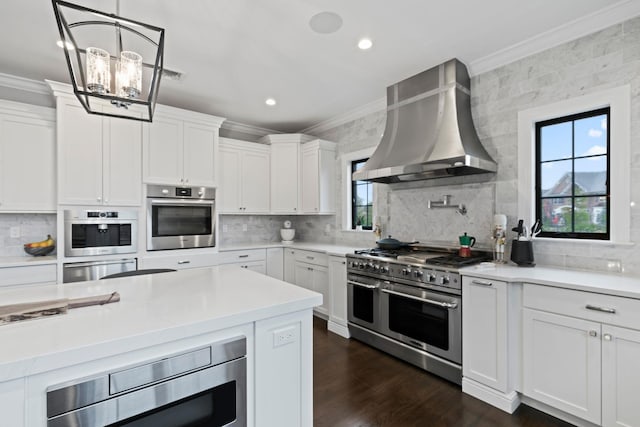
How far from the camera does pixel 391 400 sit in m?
2.25

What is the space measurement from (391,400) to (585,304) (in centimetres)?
143

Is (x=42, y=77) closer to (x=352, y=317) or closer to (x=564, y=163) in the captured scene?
(x=352, y=317)

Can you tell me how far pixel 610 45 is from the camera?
7.20 feet

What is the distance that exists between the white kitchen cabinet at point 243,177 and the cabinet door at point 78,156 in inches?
56.8

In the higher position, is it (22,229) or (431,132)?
(431,132)

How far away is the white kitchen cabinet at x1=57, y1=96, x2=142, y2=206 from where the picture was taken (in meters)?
3.01

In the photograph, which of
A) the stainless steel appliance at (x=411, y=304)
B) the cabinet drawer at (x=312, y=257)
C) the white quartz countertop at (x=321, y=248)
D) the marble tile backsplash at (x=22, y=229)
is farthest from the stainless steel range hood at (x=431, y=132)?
the marble tile backsplash at (x=22, y=229)

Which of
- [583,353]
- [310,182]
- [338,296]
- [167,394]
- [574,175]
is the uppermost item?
[310,182]

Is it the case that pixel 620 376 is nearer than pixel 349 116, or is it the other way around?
pixel 620 376

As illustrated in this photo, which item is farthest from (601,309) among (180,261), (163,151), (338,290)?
(163,151)

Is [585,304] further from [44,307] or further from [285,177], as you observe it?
[285,177]

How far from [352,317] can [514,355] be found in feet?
5.19

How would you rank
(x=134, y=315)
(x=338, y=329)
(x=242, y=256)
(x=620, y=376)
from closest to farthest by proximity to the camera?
(x=134, y=315) → (x=620, y=376) → (x=338, y=329) → (x=242, y=256)

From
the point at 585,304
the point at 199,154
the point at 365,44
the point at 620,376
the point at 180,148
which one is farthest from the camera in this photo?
the point at 199,154
